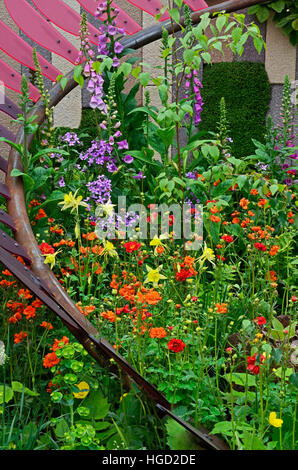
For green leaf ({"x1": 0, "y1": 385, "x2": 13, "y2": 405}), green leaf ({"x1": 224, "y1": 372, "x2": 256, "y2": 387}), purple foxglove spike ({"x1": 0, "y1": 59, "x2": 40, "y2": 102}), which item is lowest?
green leaf ({"x1": 0, "y1": 385, "x2": 13, "y2": 405})

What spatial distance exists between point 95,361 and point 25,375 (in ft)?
0.87

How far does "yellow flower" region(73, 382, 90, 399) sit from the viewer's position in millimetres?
1786

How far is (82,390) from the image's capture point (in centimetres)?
183

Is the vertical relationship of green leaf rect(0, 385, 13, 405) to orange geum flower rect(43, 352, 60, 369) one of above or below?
below

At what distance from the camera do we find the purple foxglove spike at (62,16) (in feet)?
11.3

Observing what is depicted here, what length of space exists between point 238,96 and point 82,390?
3.52 m

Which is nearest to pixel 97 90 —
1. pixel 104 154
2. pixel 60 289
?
pixel 104 154

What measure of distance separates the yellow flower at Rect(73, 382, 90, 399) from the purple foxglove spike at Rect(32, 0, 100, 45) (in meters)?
2.51

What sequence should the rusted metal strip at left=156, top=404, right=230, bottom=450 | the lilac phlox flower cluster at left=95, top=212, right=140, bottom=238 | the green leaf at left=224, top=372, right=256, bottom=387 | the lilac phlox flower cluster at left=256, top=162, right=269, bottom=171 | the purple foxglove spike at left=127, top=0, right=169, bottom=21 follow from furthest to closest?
the lilac phlox flower cluster at left=256, top=162, right=269, bottom=171, the purple foxglove spike at left=127, top=0, right=169, bottom=21, the lilac phlox flower cluster at left=95, top=212, right=140, bottom=238, the green leaf at left=224, top=372, right=256, bottom=387, the rusted metal strip at left=156, top=404, right=230, bottom=450

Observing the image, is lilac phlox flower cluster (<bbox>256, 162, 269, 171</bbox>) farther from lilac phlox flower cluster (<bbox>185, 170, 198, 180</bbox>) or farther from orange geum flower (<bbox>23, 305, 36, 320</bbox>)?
orange geum flower (<bbox>23, 305, 36, 320</bbox>)

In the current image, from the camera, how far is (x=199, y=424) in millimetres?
1717

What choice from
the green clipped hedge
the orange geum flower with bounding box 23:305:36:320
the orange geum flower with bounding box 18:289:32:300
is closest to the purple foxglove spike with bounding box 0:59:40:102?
the green clipped hedge

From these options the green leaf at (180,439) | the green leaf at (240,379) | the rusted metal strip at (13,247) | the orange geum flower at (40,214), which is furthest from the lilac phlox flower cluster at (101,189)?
the green leaf at (180,439)

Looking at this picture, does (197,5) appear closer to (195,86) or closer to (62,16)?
(195,86)
